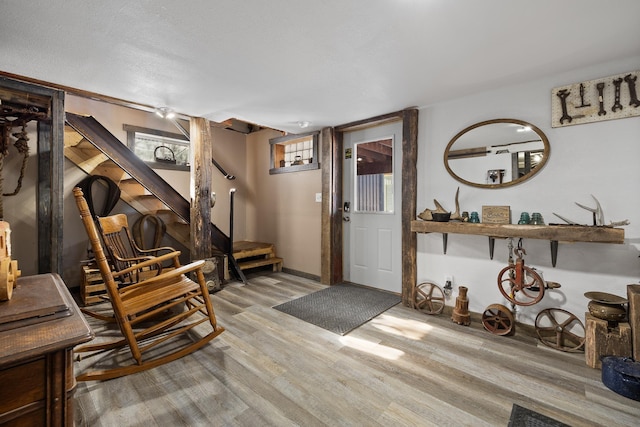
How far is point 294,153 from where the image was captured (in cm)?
446

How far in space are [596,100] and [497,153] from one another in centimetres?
71

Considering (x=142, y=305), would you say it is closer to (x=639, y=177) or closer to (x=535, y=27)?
(x=535, y=27)

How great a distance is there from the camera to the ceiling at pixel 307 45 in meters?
1.48

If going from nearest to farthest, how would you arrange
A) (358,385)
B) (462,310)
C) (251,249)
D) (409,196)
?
(358,385) < (462,310) < (409,196) < (251,249)

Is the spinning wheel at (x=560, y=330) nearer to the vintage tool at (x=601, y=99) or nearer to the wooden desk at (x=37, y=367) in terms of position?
the vintage tool at (x=601, y=99)

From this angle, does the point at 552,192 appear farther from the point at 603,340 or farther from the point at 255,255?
the point at 255,255

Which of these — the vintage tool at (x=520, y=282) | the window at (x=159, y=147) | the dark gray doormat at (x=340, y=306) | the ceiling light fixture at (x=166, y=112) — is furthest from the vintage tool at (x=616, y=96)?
the window at (x=159, y=147)

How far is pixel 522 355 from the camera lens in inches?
82.2

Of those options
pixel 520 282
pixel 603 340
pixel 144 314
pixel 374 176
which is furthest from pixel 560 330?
pixel 144 314

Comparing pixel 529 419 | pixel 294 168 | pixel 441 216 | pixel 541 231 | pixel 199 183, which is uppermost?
pixel 294 168

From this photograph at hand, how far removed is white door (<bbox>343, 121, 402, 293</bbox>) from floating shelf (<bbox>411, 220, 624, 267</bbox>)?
2.44 feet

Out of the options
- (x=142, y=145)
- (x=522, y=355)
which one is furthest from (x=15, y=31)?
(x=522, y=355)

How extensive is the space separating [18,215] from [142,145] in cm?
155

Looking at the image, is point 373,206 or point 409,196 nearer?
point 409,196
